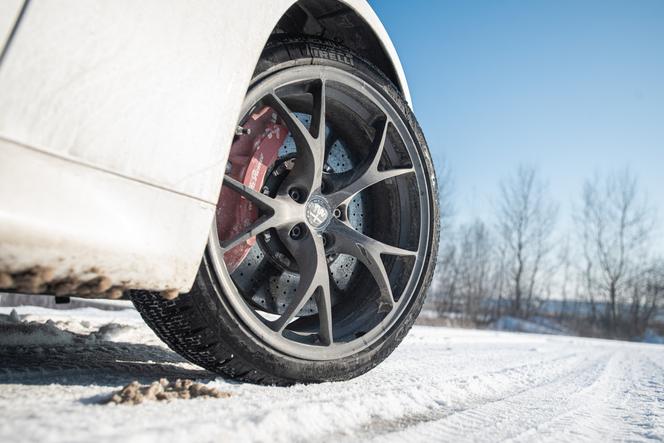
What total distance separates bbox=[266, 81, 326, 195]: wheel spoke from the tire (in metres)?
0.01

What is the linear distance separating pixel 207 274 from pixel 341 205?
71 centimetres

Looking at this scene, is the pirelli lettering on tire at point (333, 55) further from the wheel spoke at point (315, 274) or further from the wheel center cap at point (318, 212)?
the wheel spoke at point (315, 274)

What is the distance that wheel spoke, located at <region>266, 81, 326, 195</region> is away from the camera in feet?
5.47

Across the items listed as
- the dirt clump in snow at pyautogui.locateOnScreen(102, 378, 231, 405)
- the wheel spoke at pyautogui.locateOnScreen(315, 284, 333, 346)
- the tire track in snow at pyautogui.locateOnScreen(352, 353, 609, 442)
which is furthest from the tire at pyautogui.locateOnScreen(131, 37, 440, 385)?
the tire track in snow at pyautogui.locateOnScreen(352, 353, 609, 442)

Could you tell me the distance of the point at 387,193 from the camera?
228 centimetres

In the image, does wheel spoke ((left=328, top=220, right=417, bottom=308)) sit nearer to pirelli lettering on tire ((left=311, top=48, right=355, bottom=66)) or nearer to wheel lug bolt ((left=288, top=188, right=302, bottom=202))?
wheel lug bolt ((left=288, top=188, right=302, bottom=202))

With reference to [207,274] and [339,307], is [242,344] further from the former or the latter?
[339,307]

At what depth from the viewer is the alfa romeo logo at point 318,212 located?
172cm

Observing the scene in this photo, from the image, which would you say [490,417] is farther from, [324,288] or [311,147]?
[311,147]

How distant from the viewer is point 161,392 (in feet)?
4.14

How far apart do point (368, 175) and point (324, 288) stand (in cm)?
50

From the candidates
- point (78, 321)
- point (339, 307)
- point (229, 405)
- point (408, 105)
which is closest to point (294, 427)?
point (229, 405)

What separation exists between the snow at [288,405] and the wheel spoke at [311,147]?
72 cm

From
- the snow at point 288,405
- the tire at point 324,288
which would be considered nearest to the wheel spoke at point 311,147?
the tire at point 324,288
